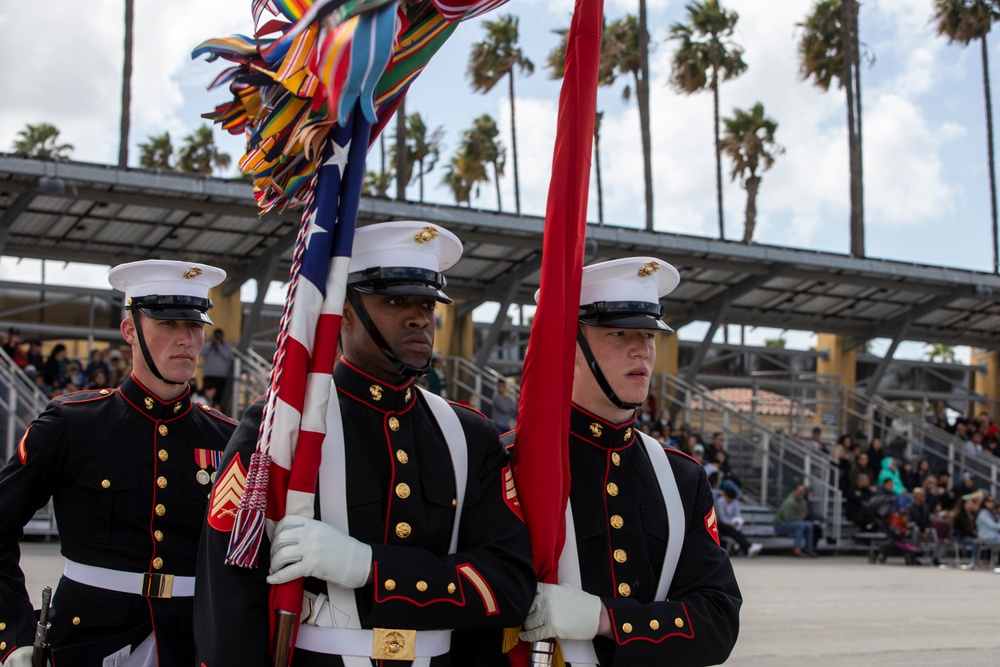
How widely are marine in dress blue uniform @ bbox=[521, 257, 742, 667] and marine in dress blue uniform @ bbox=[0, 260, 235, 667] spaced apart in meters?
1.66

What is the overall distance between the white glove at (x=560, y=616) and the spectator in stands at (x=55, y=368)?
45.2 ft

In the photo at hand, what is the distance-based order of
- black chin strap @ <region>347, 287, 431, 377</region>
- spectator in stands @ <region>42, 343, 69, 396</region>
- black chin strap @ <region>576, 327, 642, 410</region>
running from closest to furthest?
black chin strap @ <region>347, 287, 431, 377</region> < black chin strap @ <region>576, 327, 642, 410</region> < spectator in stands @ <region>42, 343, 69, 396</region>

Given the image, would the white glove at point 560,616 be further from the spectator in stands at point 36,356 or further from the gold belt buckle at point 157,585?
the spectator in stands at point 36,356

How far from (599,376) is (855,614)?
27.7ft

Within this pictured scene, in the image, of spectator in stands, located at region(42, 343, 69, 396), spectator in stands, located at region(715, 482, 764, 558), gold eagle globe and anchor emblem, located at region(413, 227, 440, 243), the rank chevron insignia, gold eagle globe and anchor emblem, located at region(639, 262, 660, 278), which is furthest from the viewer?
spectator in stands, located at region(715, 482, 764, 558)

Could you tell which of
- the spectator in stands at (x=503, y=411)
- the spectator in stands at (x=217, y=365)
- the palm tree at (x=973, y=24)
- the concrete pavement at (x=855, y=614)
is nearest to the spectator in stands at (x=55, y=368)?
the spectator in stands at (x=217, y=365)

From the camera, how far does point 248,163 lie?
3.41 m

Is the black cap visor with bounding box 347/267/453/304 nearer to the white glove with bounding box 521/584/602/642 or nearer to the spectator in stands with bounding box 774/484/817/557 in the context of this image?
the white glove with bounding box 521/584/602/642

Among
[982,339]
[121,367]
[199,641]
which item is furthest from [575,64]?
[982,339]

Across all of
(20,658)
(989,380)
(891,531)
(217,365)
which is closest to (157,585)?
(20,658)

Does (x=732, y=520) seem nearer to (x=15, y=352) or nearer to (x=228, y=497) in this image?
(x=15, y=352)

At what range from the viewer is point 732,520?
58.9ft

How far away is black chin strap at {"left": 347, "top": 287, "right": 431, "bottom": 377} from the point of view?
10.9 ft

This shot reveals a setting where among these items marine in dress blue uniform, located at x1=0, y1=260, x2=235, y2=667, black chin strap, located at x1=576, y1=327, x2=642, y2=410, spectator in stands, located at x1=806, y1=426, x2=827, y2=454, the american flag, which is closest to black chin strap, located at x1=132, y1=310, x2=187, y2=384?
marine in dress blue uniform, located at x1=0, y1=260, x2=235, y2=667
